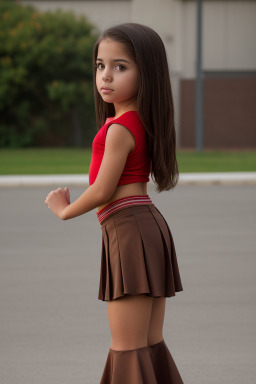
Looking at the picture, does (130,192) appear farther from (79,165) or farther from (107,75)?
(79,165)

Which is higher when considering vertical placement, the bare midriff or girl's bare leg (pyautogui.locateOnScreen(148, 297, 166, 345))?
the bare midriff

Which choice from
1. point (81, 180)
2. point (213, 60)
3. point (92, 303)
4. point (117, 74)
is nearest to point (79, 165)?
point (81, 180)

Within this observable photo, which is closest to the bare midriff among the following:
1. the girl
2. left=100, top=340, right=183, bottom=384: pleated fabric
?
the girl

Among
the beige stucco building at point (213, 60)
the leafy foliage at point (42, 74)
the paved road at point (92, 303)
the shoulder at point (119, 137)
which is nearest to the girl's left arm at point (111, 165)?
A: the shoulder at point (119, 137)

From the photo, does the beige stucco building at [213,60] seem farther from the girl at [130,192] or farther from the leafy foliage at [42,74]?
the girl at [130,192]

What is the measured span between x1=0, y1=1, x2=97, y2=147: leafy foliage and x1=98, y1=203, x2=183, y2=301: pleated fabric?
30.6 m

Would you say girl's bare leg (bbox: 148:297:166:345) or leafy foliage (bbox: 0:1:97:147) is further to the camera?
leafy foliage (bbox: 0:1:97:147)

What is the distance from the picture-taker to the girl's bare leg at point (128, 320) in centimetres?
276

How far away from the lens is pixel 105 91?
278cm

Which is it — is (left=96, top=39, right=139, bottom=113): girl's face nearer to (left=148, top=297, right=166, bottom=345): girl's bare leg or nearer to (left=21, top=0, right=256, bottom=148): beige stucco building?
(left=148, top=297, right=166, bottom=345): girl's bare leg

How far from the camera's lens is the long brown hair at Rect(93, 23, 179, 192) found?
272 cm

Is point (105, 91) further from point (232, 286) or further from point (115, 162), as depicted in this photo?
point (232, 286)

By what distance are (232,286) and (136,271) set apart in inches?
157

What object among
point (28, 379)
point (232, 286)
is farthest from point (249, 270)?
point (28, 379)
